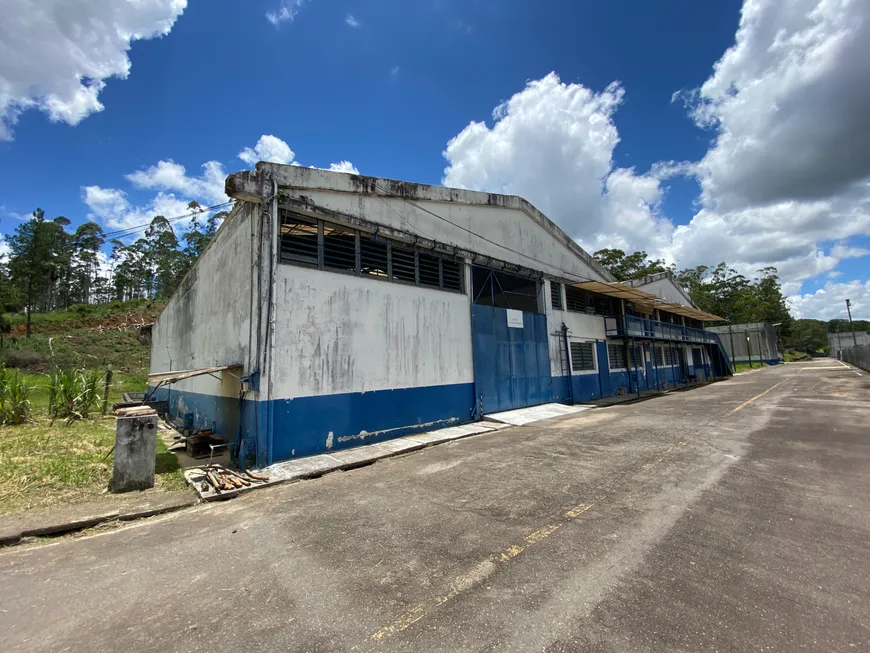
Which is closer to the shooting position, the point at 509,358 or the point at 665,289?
the point at 509,358

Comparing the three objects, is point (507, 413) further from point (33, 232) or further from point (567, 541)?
point (33, 232)

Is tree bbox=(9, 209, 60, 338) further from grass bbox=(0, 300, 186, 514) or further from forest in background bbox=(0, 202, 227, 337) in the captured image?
grass bbox=(0, 300, 186, 514)

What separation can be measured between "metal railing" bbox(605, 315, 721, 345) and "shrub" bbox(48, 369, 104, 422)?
1994cm

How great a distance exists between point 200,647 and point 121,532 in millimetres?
3185

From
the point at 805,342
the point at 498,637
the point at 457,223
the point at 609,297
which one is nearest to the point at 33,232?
the point at 457,223

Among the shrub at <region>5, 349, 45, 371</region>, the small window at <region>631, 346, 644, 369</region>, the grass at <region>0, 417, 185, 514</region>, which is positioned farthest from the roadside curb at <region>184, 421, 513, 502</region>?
the shrub at <region>5, 349, 45, 371</region>

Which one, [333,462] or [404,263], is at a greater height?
[404,263]

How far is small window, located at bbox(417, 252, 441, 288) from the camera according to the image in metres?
10.7

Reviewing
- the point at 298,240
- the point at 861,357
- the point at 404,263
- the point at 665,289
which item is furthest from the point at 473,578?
the point at 861,357

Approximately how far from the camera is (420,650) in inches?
92.4

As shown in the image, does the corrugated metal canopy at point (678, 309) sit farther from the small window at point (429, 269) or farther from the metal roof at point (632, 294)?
the small window at point (429, 269)

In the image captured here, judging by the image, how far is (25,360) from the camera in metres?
27.9

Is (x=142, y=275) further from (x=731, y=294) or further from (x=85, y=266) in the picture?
(x=731, y=294)

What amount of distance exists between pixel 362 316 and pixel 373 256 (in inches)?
63.9
